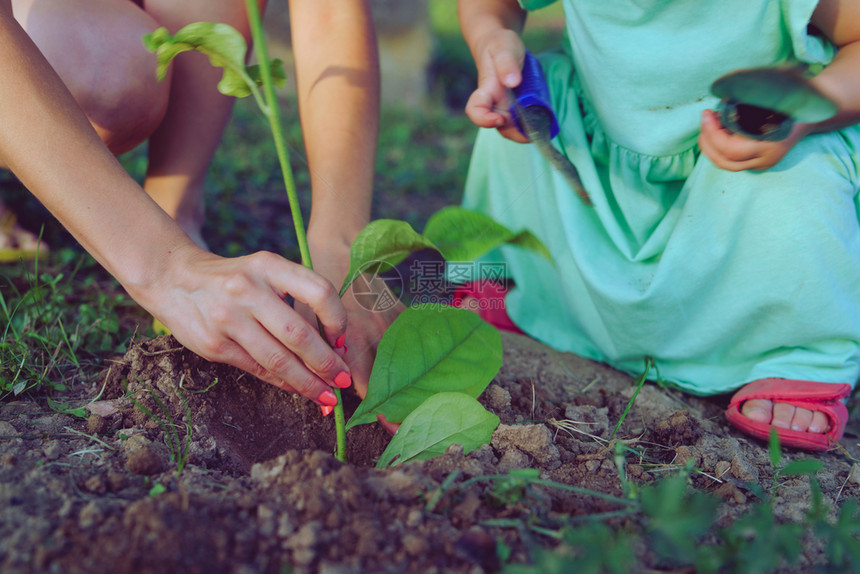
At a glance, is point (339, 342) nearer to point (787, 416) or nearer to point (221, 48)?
point (221, 48)

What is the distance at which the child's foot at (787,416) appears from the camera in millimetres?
1068

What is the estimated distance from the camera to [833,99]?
0.91m

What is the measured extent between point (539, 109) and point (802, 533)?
727 millimetres

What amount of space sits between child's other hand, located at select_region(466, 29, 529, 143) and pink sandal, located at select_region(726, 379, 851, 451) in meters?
0.64

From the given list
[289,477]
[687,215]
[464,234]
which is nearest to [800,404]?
[687,215]

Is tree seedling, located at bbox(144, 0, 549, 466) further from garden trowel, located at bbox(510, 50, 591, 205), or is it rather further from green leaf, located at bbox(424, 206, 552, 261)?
garden trowel, located at bbox(510, 50, 591, 205)

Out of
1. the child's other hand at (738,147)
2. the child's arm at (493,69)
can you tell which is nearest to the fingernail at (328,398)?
the child's arm at (493,69)

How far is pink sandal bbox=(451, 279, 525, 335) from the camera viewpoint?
4.75ft

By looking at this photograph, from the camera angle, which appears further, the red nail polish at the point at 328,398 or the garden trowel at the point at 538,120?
the garden trowel at the point at 538,120

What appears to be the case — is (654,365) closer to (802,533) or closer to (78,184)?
(802,533)

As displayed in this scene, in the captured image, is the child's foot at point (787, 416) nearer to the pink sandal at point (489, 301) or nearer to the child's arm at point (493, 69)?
the pink sandal at point (489, 301)

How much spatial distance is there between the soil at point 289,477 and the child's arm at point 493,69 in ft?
1.54

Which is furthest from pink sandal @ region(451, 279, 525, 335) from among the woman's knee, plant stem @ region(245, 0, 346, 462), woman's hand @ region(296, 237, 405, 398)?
the woman's knee

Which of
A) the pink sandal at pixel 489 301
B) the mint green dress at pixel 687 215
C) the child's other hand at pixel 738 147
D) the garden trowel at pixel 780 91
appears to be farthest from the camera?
the pink sandal at pixel 489 301
